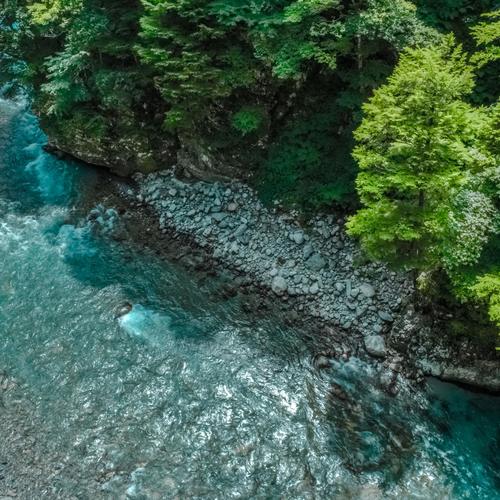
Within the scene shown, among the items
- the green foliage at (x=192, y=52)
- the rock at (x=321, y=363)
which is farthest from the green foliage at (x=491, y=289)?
the green foliage at (x=192, y=52)

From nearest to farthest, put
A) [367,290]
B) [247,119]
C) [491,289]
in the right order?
1. [491,289]
2. [367,290]
3. [247,119]

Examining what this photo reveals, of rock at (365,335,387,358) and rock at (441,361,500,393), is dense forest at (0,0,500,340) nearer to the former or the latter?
rock at (441,361,500,393)

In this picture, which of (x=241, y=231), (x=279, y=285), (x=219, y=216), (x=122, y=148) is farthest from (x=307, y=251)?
(x=122, y=148)

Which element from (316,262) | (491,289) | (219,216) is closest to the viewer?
(491,289)

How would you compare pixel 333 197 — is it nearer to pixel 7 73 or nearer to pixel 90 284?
pixel 90 284

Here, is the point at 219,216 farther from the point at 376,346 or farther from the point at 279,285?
the point at 376,346

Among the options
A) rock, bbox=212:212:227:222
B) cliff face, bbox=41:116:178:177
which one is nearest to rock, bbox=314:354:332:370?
rock, bbox=212:212:227:222

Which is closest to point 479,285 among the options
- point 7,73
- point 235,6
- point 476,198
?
point 476,198
